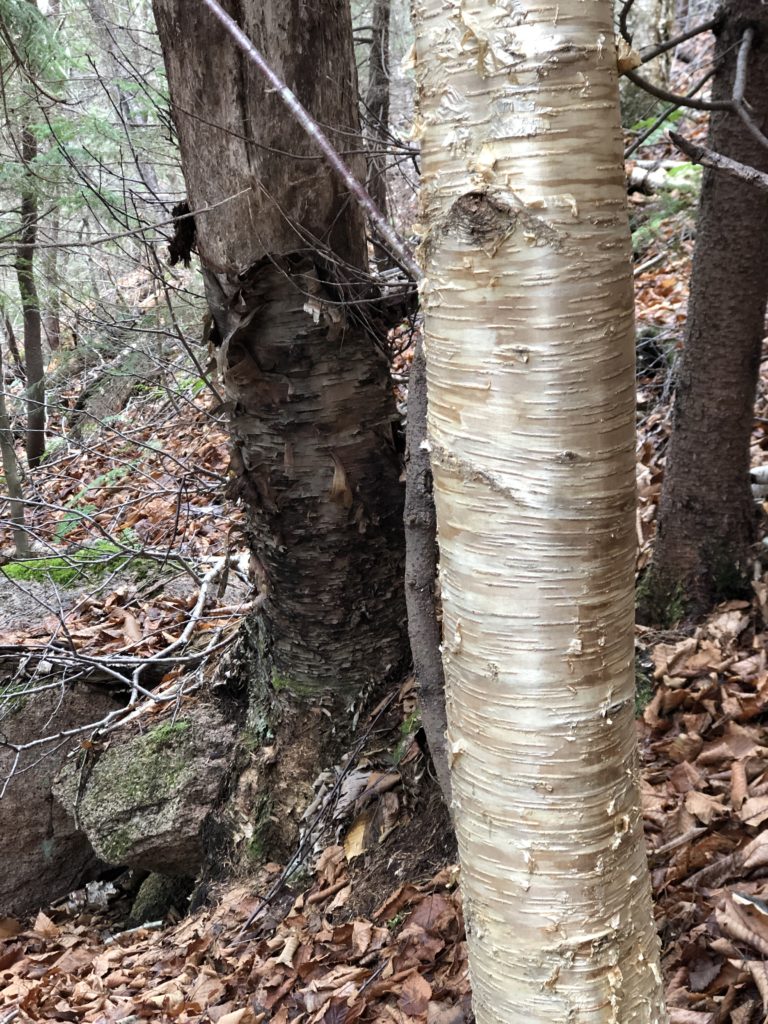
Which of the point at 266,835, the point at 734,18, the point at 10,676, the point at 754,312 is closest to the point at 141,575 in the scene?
the point at 10,676

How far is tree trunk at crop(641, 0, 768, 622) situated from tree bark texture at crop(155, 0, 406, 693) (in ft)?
3.86

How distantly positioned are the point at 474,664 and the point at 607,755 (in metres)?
0.25

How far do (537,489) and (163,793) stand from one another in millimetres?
3183

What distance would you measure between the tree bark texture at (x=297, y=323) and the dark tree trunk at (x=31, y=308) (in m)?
3.85

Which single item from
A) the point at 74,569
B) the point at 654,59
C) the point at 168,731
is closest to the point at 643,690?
the point at 168,731

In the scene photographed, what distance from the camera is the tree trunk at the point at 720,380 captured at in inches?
108

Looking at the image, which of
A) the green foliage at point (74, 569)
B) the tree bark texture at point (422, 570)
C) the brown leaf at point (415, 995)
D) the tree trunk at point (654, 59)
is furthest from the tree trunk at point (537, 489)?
the tree trunk at point (654, 59)

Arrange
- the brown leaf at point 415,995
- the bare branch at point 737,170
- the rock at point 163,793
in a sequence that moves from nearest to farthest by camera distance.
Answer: the bare branch at point 737,170
the brown leaf at point 415,995
the rock at point 163,793

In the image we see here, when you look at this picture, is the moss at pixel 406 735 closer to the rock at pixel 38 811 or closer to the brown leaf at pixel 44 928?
the rock at pixel 38 811

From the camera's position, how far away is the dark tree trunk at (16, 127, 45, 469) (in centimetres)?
702

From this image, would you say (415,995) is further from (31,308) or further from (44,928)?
(31,308)

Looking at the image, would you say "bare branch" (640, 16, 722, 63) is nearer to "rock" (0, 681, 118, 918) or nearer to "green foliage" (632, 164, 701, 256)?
"green foliage" (632, 164, 701, 256)

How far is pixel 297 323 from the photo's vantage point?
2658mm

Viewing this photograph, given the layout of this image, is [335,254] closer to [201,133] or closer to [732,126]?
[201,133]
